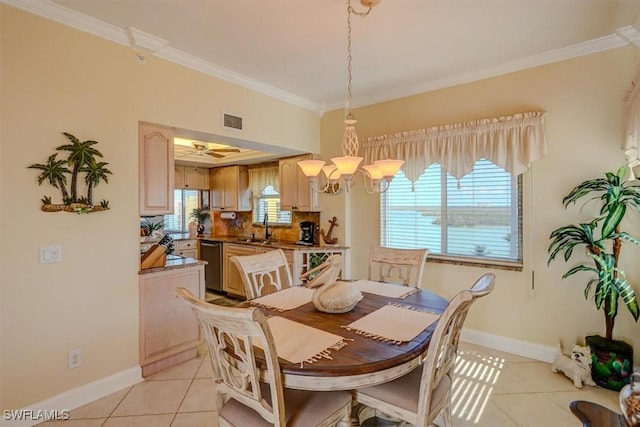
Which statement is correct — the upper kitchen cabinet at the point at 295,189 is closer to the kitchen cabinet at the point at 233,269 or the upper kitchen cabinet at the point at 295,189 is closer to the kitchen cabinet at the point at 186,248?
the kitchen cabinet at the point at 233,269

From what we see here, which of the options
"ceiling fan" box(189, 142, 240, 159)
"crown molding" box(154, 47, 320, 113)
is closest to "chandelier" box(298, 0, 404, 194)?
"crown molding" box(154, 47, 320, 113)

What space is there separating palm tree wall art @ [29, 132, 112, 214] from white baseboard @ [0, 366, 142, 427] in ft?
Result: 4.35

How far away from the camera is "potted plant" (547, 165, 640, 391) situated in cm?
241

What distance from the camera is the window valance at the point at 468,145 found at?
2961 millimetres

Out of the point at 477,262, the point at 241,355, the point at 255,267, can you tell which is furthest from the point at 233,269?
the point at 241,355

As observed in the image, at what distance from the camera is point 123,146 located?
2.59 m

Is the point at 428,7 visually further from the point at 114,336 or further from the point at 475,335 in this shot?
the point at 114,336

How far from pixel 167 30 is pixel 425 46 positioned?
2173mm

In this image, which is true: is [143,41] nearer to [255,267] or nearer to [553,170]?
[255,267]

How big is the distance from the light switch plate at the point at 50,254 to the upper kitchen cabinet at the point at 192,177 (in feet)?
12.2

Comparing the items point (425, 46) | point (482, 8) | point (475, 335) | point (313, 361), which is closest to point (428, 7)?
point (482, 8)

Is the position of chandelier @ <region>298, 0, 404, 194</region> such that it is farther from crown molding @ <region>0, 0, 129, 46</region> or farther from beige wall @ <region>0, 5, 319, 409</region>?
crown molding @ <region>0, 0, 129, 46</region>

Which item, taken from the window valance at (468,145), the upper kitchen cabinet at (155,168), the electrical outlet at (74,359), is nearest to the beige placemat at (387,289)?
the window valance at (468,145)

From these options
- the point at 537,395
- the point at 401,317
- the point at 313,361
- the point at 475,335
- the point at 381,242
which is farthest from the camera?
the point at 381,242
